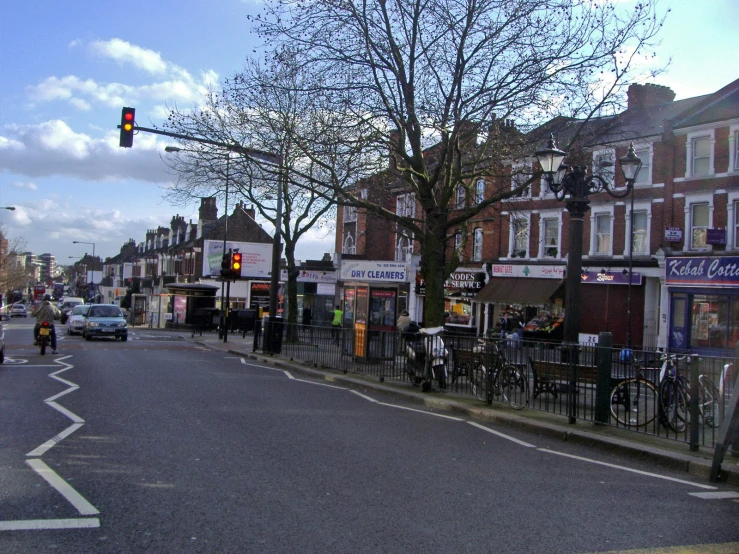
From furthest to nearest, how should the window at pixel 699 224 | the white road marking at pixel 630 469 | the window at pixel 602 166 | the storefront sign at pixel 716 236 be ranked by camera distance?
the window at pixel 699 224 → the storefront sign at pixel 716 236 → the window at pixel 602 166 → the white road marking at pixel 630 469

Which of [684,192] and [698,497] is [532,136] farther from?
[684,192]

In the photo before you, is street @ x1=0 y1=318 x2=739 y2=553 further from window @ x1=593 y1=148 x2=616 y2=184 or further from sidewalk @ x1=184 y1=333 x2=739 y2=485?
window @ x1=593 y1=148 x2=616 y2=184

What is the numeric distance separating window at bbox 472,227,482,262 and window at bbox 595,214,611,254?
7295 millimetres

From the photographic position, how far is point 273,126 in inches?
611

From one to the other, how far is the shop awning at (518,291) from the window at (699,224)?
630 cm

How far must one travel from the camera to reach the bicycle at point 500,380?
11367mm

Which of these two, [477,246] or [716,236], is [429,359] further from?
[477,246]

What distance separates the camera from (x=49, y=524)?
4.90 metres

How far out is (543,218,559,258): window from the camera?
3431 centimetres

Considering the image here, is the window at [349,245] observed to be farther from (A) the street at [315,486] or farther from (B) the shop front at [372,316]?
(A) the street at [315,486]

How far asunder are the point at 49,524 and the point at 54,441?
3.19 meters

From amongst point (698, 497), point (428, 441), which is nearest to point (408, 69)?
point (428, 441)

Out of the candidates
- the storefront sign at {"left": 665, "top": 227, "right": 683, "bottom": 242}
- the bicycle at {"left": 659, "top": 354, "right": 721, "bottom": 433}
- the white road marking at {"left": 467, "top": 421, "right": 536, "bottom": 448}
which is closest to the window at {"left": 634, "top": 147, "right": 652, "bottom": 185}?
the storefront sign at {"left": 665, "top": 227, "right": 683, "bottom": 242}

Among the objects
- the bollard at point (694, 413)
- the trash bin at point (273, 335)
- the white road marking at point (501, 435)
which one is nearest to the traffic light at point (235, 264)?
the trash bin at point (273, 335)
